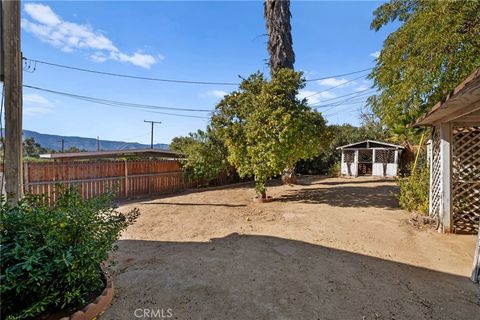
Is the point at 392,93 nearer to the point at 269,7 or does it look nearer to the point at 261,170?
the point at 261,170

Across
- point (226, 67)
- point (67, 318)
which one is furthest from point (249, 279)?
point (226, 67)

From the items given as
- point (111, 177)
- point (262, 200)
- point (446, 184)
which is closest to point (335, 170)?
point (262, 200)

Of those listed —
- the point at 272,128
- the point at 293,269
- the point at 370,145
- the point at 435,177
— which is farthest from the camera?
the point at 370,145

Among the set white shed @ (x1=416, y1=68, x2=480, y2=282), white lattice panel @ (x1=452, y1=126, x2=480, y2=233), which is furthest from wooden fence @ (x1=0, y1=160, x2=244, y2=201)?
white lattice panel @ (x1=452, y1=126, x2=480, y2=233)

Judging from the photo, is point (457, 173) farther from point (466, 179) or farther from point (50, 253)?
point (50, 253)

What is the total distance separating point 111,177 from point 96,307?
7.80 meters

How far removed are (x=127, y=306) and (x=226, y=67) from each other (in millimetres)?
13324

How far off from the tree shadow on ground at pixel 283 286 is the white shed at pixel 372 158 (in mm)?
14744

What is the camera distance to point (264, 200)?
8.60m

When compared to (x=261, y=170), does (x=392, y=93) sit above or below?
above

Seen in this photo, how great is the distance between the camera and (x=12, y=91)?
9.71ft

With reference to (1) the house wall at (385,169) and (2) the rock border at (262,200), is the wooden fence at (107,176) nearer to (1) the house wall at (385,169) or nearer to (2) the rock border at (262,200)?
(2) the rock border at (262,200)

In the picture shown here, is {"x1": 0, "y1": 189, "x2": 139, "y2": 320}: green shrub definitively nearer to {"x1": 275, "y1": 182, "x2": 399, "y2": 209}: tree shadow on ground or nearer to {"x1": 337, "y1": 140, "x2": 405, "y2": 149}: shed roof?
{"x1": 275, "y1": 182, "x2": 399, "y2": 209}: tree shadow on ground

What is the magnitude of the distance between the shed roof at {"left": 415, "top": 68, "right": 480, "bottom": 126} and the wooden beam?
45cm
